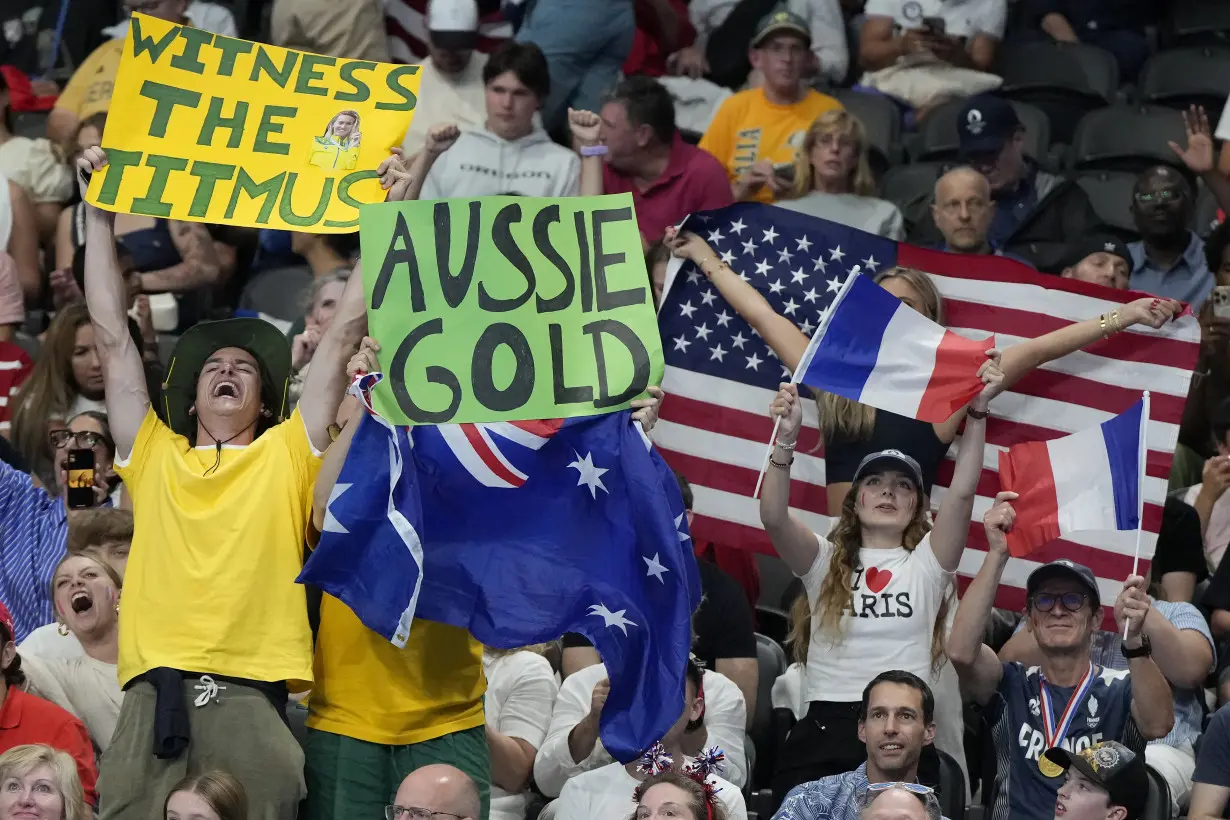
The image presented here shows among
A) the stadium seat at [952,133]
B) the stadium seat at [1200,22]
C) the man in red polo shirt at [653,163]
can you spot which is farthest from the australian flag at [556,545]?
the stadium seat at [1200,22]

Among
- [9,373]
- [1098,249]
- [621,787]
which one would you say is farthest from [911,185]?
[621,787]

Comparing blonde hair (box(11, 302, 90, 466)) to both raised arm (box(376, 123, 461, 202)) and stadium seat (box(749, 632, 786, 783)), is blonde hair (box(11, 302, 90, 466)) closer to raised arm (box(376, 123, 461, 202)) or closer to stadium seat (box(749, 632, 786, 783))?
raised arm (box(376, 123, 461, 202))

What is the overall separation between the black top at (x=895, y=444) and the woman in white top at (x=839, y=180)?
4.80ft

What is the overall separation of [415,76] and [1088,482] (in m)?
2.60

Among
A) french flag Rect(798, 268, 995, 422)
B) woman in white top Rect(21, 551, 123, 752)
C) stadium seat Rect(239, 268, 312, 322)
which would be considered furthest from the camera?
stadium seat Rect(239, 268, 312, 322)

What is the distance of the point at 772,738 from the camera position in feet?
23.9

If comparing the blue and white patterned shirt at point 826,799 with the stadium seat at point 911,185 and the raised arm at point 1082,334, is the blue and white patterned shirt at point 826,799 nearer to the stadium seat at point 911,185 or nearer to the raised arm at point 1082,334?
the raised arm at point 1082,334

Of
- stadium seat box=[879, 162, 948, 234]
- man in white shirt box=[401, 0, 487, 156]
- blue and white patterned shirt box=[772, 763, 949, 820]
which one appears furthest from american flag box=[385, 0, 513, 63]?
blue and white patterned shirt box=[772, 763, 949, 820]

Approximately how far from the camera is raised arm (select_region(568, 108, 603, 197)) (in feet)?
24.4

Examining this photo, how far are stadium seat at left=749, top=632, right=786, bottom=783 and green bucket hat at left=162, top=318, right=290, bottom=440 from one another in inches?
78.4

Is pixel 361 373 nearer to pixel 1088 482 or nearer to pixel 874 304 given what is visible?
pixel 874 304

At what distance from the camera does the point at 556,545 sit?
608 centimetres

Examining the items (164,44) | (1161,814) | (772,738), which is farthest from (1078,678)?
(164,44)

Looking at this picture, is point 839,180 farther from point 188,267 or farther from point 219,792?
point 219,792
